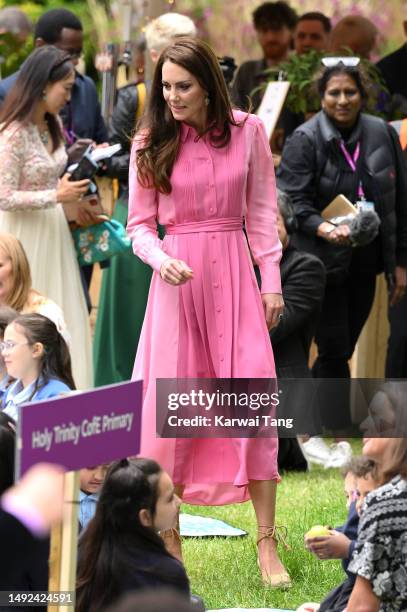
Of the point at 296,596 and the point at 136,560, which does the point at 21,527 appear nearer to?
the point at 136,560

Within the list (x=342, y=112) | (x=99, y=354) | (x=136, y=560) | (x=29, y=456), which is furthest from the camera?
(x=99, y=354)

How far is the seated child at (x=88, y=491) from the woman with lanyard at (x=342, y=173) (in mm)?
2548

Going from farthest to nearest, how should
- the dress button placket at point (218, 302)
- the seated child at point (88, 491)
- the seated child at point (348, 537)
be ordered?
the dress button placket at point (218, 302)
the seated child at point (88, 491)
the seated child at point (348, 537)

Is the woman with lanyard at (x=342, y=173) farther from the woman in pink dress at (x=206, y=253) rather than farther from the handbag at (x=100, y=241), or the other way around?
the woman in pink dress at (x=206, y=253)

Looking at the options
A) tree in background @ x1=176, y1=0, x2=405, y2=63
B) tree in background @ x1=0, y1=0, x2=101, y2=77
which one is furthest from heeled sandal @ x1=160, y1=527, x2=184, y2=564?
tree in background @ x1=176, y1=0, x2=405, y2=63

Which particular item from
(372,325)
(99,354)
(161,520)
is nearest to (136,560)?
(161,520)

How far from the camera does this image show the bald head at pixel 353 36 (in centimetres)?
902

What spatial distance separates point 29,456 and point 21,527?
0.79 metres

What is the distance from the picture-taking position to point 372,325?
9.21 metres

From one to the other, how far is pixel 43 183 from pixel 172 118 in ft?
6.70

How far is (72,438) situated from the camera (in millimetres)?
3506

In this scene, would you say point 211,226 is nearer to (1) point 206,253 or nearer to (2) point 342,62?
(1) point 206,253

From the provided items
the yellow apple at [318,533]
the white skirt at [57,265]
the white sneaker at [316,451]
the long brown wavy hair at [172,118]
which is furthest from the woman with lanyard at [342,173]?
the yellow apple at [318,533]

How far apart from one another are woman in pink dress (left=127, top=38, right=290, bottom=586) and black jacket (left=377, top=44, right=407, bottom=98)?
3.65 meters
